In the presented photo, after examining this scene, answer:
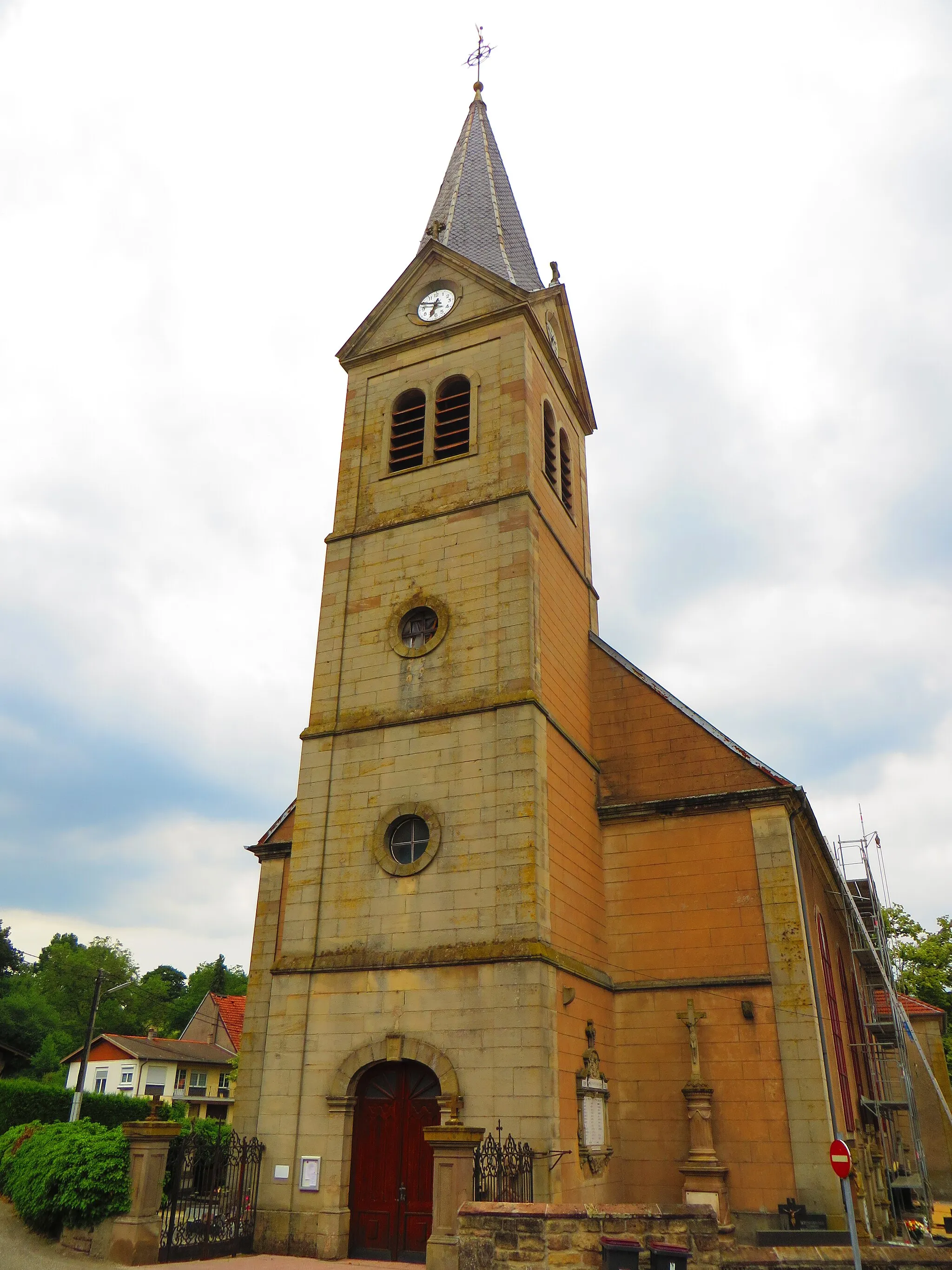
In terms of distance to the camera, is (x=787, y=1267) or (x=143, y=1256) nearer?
(x=787, y=1267)

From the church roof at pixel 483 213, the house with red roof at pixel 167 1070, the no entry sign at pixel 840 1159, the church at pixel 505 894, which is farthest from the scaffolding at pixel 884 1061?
the house with red roof at pixel 167 1070

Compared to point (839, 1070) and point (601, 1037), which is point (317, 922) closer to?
point (601, 1037)

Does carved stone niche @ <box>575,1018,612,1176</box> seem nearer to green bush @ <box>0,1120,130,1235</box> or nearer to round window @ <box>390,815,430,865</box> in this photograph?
round window @ <box>390,815,430,865</box>

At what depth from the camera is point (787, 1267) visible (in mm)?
10680

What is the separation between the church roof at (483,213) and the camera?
2608 centimetres

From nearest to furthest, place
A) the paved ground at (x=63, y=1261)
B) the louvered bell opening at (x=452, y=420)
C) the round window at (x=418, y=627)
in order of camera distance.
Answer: the paved ground at (x=63, y=1261), the round window at (x=418, y=627), the louvered bell opening at (x=452, y=420)

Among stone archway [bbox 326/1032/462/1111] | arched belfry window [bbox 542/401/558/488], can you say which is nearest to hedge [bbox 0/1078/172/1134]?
stone archway [bbox 326/1032/462/1111]

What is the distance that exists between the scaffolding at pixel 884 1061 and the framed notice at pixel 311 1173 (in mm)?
13277

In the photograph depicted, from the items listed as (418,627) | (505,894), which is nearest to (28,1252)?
(505,894)

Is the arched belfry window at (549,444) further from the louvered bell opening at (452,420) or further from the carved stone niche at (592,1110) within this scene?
the carved stone niche at (592,1110)

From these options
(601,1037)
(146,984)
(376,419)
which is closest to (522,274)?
(376,419)

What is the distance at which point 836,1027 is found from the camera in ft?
70.6

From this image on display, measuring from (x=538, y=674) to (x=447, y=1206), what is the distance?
918cm

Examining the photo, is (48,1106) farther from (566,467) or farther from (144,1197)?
→ (566,467)
